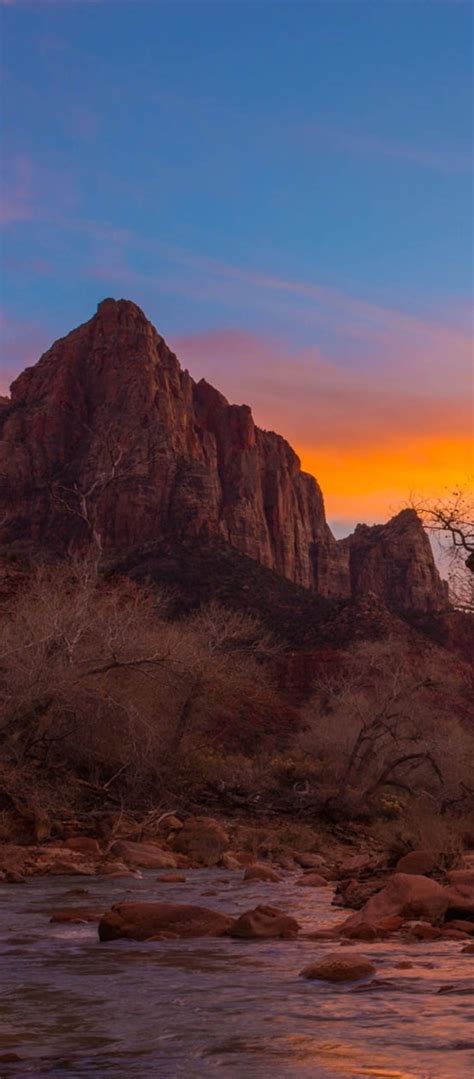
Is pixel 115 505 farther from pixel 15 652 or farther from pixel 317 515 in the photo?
pixel 15 652

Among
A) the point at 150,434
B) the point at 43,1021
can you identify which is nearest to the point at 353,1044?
the point at 43,1021

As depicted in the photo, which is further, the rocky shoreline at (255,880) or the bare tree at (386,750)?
the bare tree at (386,750)

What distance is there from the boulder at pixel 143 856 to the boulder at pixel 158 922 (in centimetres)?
645

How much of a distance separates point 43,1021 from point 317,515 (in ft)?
431

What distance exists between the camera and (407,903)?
10.3 m

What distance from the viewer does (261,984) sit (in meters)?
7.23

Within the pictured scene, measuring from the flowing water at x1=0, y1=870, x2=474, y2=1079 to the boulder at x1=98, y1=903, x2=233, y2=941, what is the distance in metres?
0.22

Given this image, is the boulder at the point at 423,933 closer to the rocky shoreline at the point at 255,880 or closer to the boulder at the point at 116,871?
the rocky shoreline at the point at 255,880

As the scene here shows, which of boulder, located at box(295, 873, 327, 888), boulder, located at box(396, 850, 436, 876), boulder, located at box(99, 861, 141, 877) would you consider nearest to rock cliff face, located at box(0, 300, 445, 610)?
boulder, located at box(99, 861, 141, 877)

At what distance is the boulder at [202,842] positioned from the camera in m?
17.8

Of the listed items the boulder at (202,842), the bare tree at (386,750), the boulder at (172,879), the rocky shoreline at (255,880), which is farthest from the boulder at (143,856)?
the bare tree at (386,750)

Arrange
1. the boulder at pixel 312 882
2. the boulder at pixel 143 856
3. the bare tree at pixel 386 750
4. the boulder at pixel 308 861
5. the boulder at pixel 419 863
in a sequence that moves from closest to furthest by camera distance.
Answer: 1. the boulder at pixel 419 863
2. the boulder at pixel 312 882
3. the boulder at pixel 143 856
4. the boulder at pixel 308 861
5. the bare tree at pixel 386 750

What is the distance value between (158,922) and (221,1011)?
3.45 metres

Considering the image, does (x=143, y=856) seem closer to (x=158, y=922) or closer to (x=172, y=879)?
(x=172, y=879)
